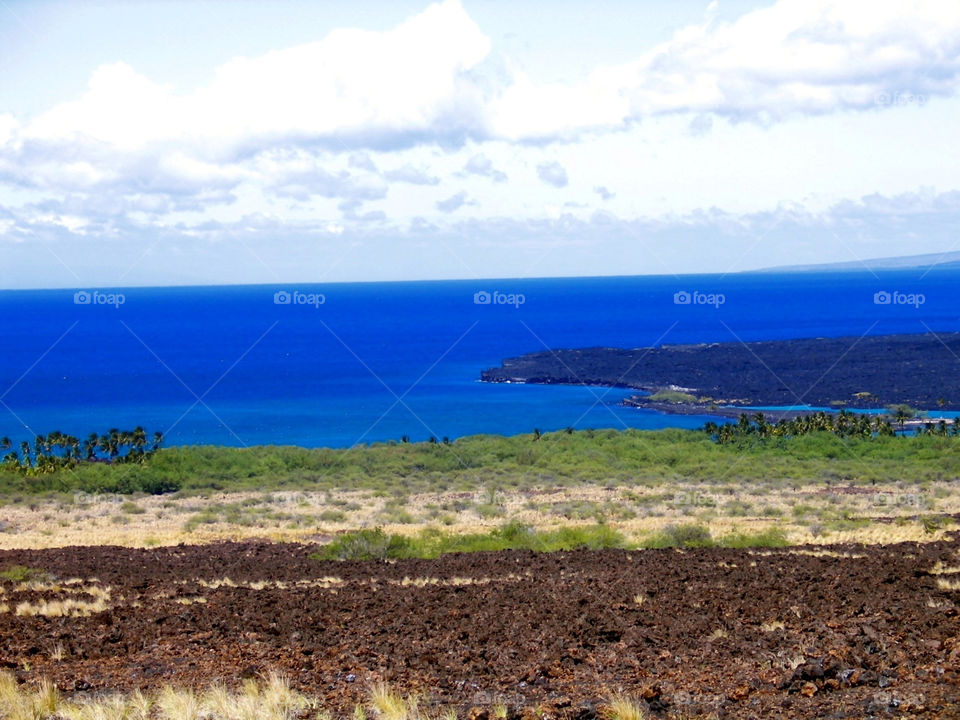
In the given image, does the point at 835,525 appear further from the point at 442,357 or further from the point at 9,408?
the point at 442,357

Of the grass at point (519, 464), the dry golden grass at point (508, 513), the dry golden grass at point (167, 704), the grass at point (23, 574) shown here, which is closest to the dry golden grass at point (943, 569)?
the dry golden grass at point (508, 513)

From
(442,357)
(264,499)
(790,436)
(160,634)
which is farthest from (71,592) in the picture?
(442,357)

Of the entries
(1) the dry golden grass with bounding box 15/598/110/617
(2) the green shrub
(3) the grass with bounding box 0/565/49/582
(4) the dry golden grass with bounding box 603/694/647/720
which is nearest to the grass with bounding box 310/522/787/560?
(2) the green shrub

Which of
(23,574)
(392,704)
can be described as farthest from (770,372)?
(392,704)

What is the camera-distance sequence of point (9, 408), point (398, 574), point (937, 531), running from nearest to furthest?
point (398, 574) → point (937, 531) → point (9, 408)

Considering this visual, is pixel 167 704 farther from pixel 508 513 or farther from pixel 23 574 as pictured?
pixel 508 513

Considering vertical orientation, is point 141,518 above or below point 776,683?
below

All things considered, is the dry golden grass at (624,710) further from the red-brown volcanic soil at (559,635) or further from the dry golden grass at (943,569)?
the dry golden grass at (943,569)
